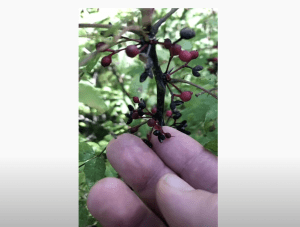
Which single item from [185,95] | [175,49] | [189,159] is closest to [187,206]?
[189,159]

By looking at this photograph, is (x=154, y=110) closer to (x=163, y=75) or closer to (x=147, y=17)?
(x=163, y=75)

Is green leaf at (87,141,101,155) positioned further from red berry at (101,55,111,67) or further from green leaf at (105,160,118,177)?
red berry at (101,55,111,67)

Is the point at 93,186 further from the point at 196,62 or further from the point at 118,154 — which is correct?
the point at 196,62

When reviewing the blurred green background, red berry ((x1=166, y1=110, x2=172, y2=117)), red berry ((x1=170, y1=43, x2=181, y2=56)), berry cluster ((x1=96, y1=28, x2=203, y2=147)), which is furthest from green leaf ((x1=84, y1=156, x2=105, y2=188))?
red berry ((x1=170, y1=43, x2=181, y2=56))

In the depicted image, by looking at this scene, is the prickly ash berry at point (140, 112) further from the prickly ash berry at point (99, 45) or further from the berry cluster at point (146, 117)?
the prickly ash berry at point (99, 45)

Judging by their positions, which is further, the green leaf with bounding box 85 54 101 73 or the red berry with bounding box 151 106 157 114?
the red berry with bounding box 151 106 157 114

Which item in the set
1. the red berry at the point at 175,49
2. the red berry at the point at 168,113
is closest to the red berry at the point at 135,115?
the red berry at the point at 168,113
